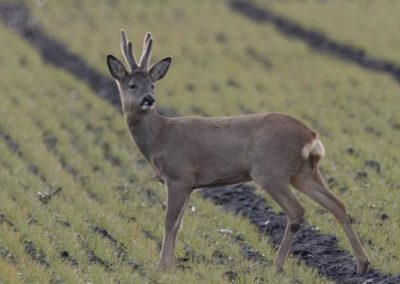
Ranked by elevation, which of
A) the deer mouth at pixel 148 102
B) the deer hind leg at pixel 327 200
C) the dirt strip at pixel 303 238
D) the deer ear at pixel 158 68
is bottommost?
the dirt strip at pixel 303 238

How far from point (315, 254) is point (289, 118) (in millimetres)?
1330

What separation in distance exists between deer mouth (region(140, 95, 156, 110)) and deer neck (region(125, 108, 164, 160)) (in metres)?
0.22

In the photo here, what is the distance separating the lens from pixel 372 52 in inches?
837

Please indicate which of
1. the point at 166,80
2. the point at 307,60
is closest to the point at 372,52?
the point at 307,60

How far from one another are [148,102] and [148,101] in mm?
13

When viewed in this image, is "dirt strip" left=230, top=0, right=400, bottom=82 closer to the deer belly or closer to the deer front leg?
the deer belly

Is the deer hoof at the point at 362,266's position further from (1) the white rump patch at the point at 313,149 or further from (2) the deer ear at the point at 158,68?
(2) the deer ear at the point at 158,68

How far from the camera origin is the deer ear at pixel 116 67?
9806mm

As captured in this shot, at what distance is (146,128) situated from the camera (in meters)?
9.91

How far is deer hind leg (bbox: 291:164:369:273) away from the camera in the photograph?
8.86 meters

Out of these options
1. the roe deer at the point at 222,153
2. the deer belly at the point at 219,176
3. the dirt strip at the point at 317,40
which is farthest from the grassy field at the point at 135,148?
the deer belly at the point at 219,176

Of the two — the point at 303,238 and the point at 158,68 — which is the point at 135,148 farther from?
the point at 303,238

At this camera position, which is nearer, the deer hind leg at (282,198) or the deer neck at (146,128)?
the deer hind leg at (282,198)

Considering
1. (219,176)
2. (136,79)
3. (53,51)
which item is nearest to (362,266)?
(219,176)
